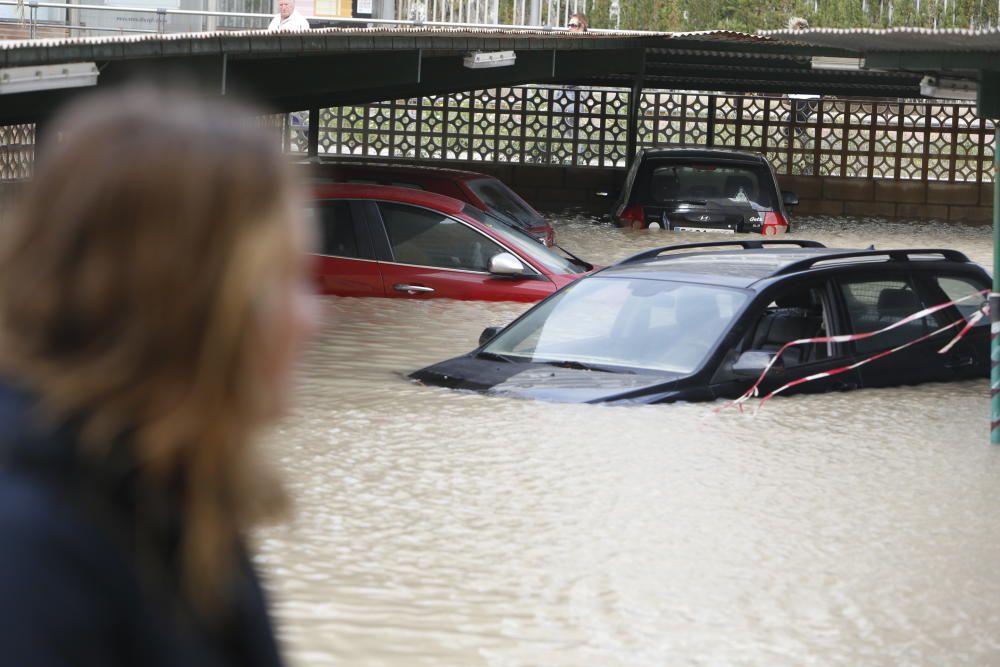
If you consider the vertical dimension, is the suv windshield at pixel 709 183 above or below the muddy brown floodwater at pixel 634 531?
below

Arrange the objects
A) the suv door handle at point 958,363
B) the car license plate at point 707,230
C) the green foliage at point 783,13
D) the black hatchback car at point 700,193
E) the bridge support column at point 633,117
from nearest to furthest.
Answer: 1. the suv door handle at point 958,363
2. the car license plate at point 707,230
3. the black hatchback car at point 700,193
4. the bridge support column at point 633,117
5. the green foliage at point 783,13

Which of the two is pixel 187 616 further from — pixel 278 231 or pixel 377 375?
pixel 377 375

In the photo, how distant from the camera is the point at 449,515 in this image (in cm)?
607

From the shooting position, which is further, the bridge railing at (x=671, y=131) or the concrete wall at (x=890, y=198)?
the bridge railing at (x=671, y=131)

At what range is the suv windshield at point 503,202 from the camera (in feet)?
51.2

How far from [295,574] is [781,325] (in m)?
3.87

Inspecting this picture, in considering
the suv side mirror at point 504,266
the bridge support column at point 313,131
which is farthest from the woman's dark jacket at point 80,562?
the bridge support column at point 313,131

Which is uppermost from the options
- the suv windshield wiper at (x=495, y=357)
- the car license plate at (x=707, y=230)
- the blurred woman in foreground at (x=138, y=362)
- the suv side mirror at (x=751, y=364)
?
the blurred woman in foreground at (x=138, y=362)

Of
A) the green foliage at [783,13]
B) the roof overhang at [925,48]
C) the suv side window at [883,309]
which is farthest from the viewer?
the green foliage at [783,13]

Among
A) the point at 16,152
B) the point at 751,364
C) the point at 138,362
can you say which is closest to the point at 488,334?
the point at 751,364

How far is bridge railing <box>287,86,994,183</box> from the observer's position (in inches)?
1062

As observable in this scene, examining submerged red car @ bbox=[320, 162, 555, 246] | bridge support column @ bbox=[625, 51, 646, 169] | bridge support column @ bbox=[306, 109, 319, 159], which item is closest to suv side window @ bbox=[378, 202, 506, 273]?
submerged red car @ bbox=[320, 162, 555, 246]

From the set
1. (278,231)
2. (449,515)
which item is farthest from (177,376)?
(449,515)

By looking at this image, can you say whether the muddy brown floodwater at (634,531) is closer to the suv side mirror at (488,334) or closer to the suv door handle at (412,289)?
the suv side mirror at (488,334)
